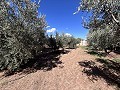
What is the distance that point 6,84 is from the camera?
1233 cm

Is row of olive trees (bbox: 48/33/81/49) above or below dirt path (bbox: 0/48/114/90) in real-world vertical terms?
above

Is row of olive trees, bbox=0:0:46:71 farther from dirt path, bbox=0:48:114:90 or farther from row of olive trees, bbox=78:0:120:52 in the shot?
row of olive trees, bbox=78:0:120:52

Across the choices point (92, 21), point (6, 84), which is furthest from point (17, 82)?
point (92, 21)

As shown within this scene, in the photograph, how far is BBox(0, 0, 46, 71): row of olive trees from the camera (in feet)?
48.5

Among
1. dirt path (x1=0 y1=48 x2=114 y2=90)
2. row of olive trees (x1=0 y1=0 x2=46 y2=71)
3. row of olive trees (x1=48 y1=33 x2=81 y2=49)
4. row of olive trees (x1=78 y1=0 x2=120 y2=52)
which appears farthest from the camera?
row of olive trees (x1=48 y1=33 x2=81 y2=49)

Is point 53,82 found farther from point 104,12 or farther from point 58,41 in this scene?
point 58,41

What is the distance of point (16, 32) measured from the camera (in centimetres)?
1503

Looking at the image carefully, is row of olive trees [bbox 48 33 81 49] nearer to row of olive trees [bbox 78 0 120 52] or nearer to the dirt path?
the dirt path

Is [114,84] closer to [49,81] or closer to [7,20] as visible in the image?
[49,81]

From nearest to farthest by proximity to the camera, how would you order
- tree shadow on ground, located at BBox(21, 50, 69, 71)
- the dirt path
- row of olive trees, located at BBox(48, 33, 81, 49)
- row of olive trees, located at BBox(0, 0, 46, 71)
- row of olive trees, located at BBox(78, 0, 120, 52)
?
row of olive trees, located at BBox(78, 0, 120, 52) < the dirt path < row of olive trees, located at BBox(0, 0, 46, 71) < tree shadow on ground, located at BBox(21, 50, 69, 71) < row of olive trees, located at BBox(48, 33, 81, 49)

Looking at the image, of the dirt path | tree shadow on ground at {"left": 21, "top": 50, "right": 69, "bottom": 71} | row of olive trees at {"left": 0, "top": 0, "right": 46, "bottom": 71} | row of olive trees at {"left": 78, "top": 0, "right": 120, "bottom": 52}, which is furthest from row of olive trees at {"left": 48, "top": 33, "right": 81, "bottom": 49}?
row of olive trees at {"left": 78, "top": 0, "right": 120, "bottom": 52}

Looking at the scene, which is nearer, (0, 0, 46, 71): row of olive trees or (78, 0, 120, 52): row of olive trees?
(78, 0, 120, 52): row of olive trees

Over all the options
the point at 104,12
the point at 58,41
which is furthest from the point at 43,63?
the point at 58,41

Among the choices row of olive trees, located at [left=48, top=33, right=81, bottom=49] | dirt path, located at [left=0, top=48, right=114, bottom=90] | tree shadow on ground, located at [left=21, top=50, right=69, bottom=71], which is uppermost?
row of olive trees, located at [left=48, top=33, right=81, bottom=49]
